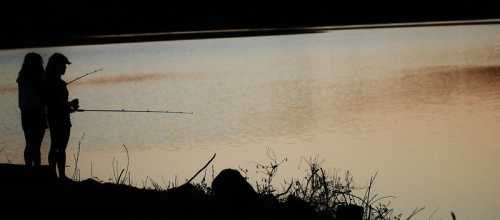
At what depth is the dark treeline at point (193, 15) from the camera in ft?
251

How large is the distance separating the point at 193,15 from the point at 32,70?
77.8m

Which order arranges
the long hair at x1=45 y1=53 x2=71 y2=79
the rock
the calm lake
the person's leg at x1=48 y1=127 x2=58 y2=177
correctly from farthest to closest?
the calm lake
the person's leg at x1=48 y1=127 x2=58 y2=177
the long hair at x1=45 y1=53 x2=71 y2=79
the rock

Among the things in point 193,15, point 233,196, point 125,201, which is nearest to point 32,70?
point 125,201

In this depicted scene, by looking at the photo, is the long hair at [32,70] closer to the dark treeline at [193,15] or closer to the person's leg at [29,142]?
the person's leg at [29,142]

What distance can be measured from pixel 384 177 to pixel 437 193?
1178 mm

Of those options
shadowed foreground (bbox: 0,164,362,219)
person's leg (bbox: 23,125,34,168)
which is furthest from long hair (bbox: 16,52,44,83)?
shadowed foreground (bbox: 0,164,362,219)

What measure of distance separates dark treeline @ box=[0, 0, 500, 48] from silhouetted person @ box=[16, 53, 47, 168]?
68.2 meters

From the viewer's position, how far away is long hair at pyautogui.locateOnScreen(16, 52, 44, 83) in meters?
7.47

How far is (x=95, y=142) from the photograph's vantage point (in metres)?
15.8

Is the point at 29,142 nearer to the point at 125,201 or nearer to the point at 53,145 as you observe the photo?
the point at 53,145

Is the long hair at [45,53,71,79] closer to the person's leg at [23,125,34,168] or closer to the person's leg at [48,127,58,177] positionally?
the person's leg at [48,127,58,177]

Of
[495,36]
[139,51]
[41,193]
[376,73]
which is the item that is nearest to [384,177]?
[41,193]

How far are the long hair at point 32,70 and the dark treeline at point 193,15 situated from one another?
68.3 m

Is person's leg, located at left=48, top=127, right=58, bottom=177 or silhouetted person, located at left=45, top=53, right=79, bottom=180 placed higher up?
silhouetted person, located at left=45, top=53, right=79, bottom=180
